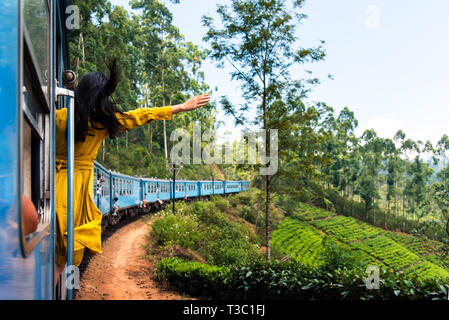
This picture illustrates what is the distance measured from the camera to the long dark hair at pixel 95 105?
1.33 meters

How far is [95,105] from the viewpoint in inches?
52.9

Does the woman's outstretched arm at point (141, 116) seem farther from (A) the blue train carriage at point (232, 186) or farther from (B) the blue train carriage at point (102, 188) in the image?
(A) the blue train carriage at point (232, 186)

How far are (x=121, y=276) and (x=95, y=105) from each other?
6.66 metres

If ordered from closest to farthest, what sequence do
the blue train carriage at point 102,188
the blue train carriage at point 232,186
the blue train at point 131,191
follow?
the blue train carriage at point 102,188, the blue train at point 131,191, the blue train carriage at point 232,186

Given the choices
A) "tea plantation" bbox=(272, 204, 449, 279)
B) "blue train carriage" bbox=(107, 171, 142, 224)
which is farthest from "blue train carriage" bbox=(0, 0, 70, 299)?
"tea plantation" bbox=(272, 204, 449, 279)

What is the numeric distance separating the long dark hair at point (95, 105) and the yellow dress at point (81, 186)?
0.03 metres

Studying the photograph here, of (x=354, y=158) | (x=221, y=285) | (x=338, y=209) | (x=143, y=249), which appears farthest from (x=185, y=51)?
(x=338, y=209)

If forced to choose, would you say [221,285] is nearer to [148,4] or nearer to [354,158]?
[148,4]

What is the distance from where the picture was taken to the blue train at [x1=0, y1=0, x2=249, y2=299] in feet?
2.09

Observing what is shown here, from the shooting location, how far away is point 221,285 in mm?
6391

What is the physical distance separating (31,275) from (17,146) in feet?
1.09

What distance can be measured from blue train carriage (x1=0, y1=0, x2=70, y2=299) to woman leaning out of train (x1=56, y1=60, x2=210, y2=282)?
0.65 feet

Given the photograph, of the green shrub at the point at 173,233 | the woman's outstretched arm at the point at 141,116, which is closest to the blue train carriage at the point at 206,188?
the green shrub at the point at 173,233

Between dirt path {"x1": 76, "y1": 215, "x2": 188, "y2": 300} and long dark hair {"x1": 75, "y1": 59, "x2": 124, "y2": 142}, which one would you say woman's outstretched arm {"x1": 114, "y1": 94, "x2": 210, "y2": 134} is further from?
dirt path {"x1": 76, "y1": 215, "x2": 188, "y2": 300}
